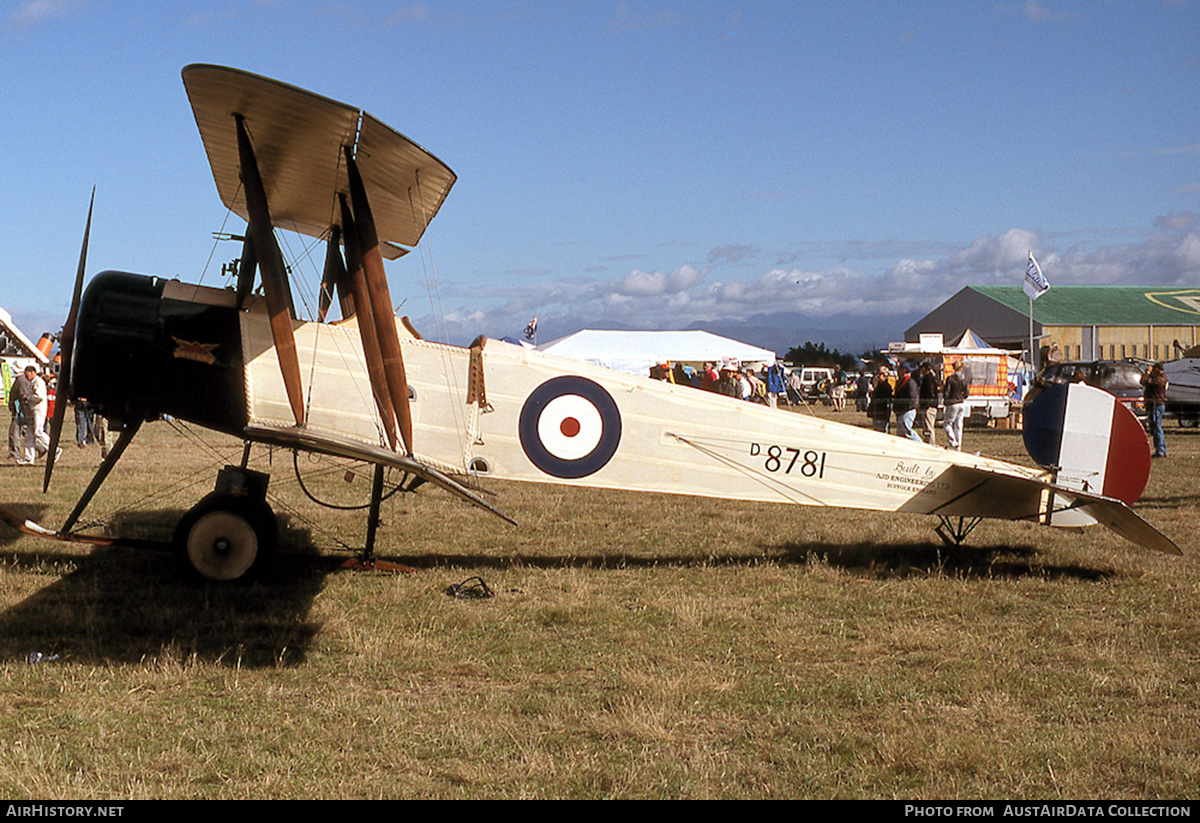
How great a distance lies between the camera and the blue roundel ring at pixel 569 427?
24.0 ft

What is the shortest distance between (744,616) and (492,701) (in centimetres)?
217

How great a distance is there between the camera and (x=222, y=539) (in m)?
6.75

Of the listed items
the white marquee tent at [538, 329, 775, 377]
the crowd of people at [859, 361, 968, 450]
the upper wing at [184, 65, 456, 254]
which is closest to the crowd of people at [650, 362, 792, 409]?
the white marquee tent at [538, 329, 775, 377]

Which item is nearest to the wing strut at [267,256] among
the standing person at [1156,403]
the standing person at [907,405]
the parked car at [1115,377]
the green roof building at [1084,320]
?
the standing person at [907,405]

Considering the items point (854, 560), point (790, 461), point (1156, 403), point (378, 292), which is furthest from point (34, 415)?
point (1156, 403)

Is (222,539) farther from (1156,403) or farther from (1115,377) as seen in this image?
(1115,377)

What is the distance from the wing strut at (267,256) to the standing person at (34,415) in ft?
35.3

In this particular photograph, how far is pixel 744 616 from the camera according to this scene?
6383 millimetres

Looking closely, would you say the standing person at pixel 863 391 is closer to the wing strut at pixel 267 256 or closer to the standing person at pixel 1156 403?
the standing person at pixel 1156 403

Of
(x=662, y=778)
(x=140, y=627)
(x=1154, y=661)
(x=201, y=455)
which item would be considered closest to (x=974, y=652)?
(x=1154, y=661)

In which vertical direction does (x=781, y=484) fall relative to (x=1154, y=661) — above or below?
above

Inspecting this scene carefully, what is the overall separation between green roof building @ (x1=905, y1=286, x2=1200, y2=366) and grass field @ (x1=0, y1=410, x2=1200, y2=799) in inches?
1983

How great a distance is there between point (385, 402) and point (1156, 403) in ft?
54.1

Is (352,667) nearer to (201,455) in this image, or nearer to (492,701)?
(492,701)
